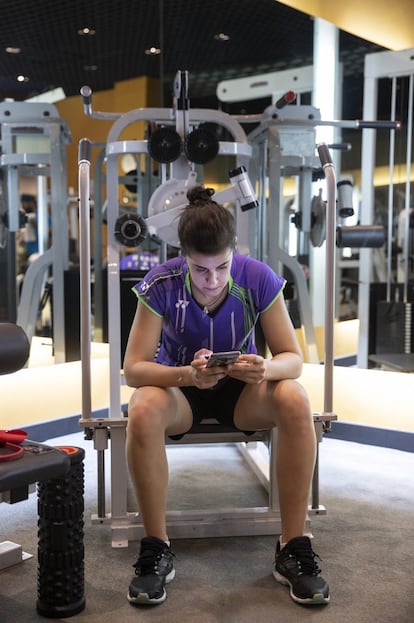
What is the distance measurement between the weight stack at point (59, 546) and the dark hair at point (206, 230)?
665mm

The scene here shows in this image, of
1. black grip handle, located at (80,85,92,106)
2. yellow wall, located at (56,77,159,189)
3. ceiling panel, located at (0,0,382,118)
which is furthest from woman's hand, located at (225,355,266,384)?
ceiling panel, located at (0,0,382,118)

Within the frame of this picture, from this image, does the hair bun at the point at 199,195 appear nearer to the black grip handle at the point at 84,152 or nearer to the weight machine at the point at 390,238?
the black grip handle at the point at 84,152

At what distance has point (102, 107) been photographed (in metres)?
4.75

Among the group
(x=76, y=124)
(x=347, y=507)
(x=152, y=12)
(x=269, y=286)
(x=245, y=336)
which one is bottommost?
(x=347, y=507)

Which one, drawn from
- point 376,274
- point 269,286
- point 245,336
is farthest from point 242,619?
point 376,274

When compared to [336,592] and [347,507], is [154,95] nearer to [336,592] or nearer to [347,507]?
[347,507]

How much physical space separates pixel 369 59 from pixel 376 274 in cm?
141

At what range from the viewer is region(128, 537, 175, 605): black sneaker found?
181 centimetres

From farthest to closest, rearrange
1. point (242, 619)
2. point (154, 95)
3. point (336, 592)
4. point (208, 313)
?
point (154, 95)
point (208, 313)
point (336, 592)
point (242, 619)

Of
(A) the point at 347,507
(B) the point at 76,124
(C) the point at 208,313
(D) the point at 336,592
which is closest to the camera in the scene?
(D) the point at 336,592

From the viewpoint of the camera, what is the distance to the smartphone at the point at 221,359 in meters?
1.81

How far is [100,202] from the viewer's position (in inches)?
191

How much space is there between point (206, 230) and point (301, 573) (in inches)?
39.4

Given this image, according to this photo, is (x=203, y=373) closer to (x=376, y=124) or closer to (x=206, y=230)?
(x=206, y=230)
